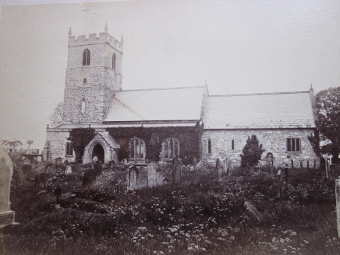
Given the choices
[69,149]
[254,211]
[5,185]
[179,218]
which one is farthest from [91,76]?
[254,211]

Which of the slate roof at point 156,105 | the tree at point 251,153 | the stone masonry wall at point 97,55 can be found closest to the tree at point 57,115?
the stone masonry wall at point 97,55

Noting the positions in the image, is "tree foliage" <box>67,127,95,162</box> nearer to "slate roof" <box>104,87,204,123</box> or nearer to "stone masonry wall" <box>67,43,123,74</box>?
"slate roof" <box>104,87,204,123</box>

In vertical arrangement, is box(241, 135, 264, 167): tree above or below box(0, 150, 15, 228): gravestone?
above

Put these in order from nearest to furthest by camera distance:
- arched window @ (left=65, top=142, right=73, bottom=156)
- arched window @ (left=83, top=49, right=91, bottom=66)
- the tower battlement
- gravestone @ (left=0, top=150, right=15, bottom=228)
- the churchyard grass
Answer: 1. the churchyard grass
2. gravestone @ (left=0, top=150, right=15, bottom=228)
3. the tower battlement
4. arched window @ (left=65, top=142, right=73, bottom=156)
5. arched window @ (left=83, top=49, right=91, bottom=66)

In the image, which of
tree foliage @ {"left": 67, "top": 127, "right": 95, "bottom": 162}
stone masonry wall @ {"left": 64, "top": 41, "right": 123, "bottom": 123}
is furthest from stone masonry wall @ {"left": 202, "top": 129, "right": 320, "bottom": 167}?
tree foliage @ {"left": 67, "top": 127, "right": 95, "bottom": 162}

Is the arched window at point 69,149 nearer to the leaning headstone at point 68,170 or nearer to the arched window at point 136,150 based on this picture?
the leaning headstone at point 68,170

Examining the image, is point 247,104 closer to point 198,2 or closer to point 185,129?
point 185,129
